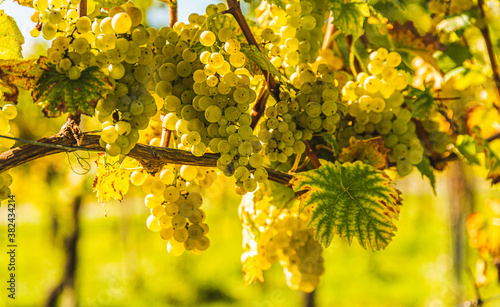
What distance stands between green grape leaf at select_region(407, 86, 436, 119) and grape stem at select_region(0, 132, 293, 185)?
39cm

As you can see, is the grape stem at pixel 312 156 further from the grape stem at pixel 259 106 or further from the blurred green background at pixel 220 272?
the blurred green background at pixel 220 272

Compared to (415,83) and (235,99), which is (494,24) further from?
(235,99)

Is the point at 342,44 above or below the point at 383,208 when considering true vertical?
above

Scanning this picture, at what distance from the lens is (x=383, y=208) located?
0.59 meters

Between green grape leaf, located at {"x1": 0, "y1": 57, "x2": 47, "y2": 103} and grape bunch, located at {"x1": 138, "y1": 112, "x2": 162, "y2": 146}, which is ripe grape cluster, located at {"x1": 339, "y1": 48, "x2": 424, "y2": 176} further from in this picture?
green grape leaf, located at {"x1": 0, "y1": 57, "x2": 47, "y2": 103}

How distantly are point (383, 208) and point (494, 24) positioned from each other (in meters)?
0.89

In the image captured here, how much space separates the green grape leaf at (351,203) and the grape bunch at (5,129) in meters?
0.35

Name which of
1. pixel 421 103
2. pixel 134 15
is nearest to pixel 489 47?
Result: pixel 421 103

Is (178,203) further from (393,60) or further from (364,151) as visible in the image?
(393,60)

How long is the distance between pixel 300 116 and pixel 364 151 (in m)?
0.14

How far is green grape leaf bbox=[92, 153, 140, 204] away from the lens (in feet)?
2.02

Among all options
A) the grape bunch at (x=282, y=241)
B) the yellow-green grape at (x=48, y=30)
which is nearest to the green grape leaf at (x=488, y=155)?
the grape bunch at (x=282, y=241)

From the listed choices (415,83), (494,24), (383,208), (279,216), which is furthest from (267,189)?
(494,24)

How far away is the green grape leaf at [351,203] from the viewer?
584 millimetres
